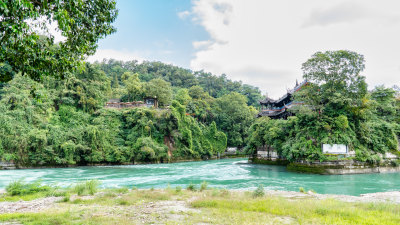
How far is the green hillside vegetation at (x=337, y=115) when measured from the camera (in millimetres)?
23109

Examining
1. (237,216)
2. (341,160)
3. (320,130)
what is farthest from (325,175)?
(237,216)

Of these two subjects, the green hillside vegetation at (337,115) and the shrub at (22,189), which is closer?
the shrub at (22,189)

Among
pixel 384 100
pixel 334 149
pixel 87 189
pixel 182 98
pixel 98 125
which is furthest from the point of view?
pixel 182 98

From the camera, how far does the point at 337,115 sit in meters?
23.9

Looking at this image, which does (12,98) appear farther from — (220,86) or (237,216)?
(220,86)

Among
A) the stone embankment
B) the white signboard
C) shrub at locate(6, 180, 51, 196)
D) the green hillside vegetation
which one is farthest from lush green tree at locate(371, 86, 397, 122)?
shrub at locate(6, 180, 51, 196)

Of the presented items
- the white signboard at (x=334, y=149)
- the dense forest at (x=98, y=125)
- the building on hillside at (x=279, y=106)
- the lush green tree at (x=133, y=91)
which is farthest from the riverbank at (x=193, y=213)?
the lush green tree at (x=133, y=91)

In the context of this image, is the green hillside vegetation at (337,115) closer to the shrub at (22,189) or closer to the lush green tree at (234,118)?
the shrub at (22,189)

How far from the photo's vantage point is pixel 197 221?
21.0 feet

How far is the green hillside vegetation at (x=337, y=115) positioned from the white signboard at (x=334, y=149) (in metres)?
0.36

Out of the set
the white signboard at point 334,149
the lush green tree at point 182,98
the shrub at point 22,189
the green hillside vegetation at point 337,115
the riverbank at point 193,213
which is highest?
the lush green tree at point 182,98

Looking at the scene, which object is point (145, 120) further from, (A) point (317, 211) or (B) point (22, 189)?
(A) point (317, 211)

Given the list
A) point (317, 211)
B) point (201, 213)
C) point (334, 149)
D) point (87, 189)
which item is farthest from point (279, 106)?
point (201, 213)

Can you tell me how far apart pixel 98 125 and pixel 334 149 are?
28.2m
